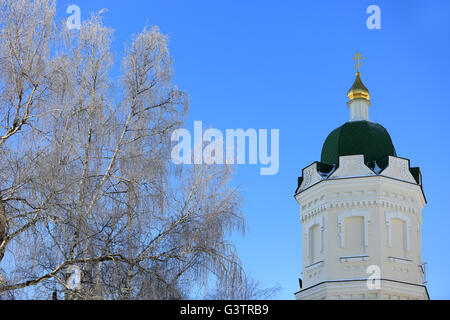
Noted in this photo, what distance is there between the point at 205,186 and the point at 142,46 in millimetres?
3372

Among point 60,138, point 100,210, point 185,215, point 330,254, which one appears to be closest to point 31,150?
point 60,138

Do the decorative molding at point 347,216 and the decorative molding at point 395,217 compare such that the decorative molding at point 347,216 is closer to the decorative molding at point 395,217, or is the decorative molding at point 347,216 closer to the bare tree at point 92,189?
the decorative molding at point 395,217

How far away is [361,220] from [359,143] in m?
3.54

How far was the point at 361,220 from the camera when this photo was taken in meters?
34.7

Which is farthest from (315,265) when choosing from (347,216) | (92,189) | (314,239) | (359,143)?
(92,189)

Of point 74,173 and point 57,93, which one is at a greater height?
point 57,93

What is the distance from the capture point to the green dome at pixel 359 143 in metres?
35.9

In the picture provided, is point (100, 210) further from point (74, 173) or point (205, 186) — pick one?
point (205, 186)

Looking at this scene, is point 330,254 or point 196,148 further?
point 330,254

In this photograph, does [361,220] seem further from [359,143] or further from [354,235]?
[359,143]

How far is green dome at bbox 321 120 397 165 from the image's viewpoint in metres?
35.9

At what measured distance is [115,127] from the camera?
16656 millimetres

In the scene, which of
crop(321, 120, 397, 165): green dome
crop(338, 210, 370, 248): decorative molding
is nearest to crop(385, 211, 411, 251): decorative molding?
crop(338, 210, 370, 248): decorative molding

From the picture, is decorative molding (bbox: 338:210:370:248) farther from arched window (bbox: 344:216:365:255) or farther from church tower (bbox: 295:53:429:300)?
arched window (bbox: 344:216:365:255)
